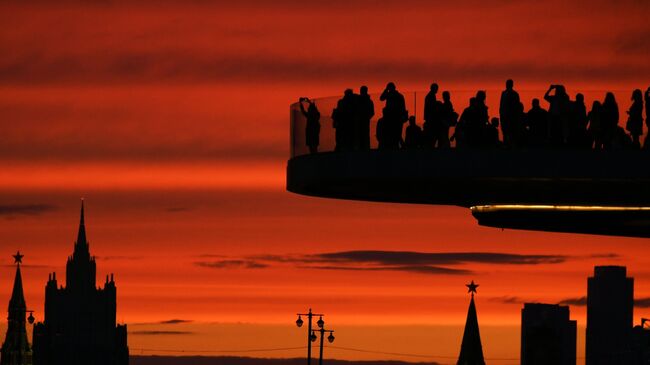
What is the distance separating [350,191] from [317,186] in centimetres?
316

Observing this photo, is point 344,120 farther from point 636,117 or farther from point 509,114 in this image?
point 636,117

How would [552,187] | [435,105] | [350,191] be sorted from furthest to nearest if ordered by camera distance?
1. [350,191]
2. [552,187]
3. [435,105]

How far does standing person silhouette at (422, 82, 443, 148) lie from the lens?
72.3 metres

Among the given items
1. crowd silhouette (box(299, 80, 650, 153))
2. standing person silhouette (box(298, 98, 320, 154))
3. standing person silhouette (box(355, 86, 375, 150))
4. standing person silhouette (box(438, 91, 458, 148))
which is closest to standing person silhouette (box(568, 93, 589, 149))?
crowd silhouette (box(299, 80, 650, 153))

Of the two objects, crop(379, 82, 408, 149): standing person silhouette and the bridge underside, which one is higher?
crop(379, 82, 408, 149): standing person silhouette

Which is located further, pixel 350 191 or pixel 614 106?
pixel 350 191

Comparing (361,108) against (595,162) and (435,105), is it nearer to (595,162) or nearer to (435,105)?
(435,105)

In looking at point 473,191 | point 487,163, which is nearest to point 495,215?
point 473,191

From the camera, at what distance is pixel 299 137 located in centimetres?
7894

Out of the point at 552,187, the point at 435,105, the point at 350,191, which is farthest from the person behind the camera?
the point at 350,191

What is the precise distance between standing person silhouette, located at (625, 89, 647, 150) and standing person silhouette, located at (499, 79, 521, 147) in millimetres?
3401

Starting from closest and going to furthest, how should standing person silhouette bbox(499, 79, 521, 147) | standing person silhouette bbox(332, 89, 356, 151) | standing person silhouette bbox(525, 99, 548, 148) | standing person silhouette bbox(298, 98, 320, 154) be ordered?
standing person silhouette bbox(499, 79, 521, 147), standing person silhouette bbox(525, 99, 548, 148), standing person silhouette bbox(332, 89, 356, 151), standing person silhouette bbox(298, 98, 320, 154)

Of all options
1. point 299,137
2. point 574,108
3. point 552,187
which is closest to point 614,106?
point 574,108

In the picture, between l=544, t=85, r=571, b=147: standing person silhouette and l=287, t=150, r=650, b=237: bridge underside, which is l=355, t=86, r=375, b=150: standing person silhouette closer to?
l=287, t=150, r=650, b=237: bridge underside
